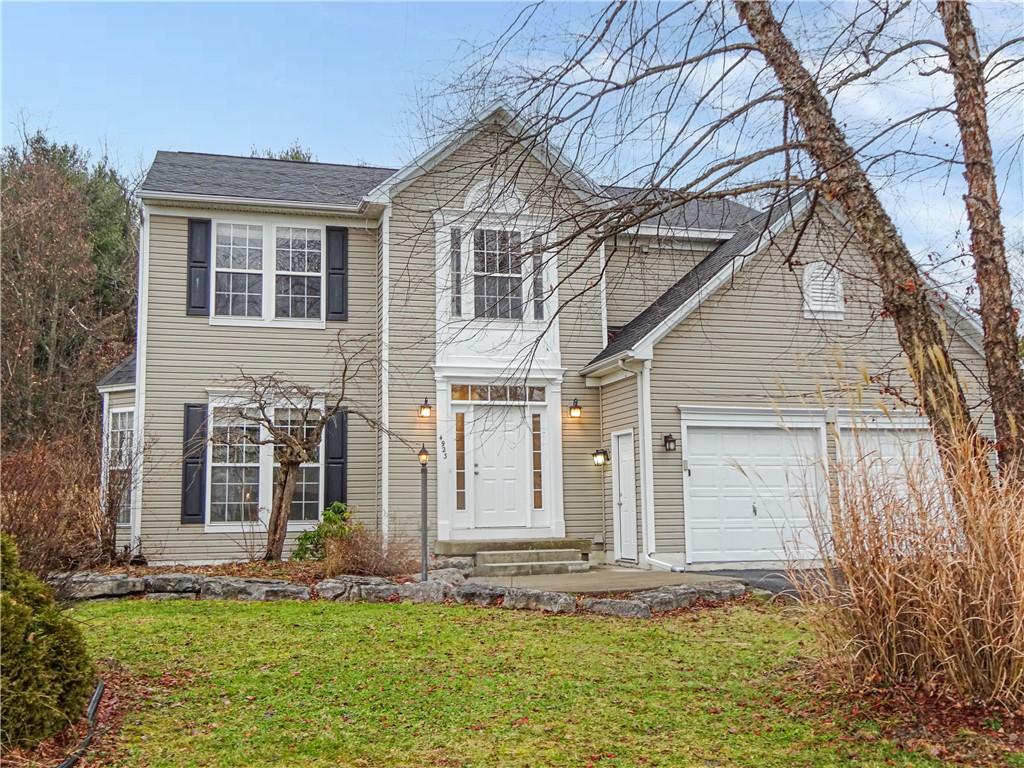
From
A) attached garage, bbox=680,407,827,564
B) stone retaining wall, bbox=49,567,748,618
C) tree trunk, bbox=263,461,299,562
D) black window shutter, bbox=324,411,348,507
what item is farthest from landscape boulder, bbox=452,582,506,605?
black window shutter, bbox=324,411,348,507

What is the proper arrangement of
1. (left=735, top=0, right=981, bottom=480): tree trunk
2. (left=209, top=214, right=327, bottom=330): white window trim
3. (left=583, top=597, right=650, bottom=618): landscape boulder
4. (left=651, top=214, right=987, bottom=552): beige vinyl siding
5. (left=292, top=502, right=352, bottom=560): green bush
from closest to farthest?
(left=735, top=0, right=981, bottom=480): tree trunk, (left=583, top=597, right=650, bottom=618): landscape boulder, (left=292, top=502, right=352, bottom=560): green bush, (left=651, top=214, right=987, bottom=552): beige vinyl siding, (left=209, top=214, right=327, bottom=330): white window trim

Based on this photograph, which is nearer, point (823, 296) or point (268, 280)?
point (823, 296)

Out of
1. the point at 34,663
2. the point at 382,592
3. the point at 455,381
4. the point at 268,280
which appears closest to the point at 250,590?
the point at 382,592

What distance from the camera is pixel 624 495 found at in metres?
12.1

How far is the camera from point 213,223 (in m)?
12.3

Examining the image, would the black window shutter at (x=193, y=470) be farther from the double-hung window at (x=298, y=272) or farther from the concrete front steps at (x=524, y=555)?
the concrete front steps at (x=524, y=555)

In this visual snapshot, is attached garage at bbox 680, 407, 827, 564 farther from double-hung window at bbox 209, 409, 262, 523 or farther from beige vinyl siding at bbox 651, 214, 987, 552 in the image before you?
double-hung window at bbox 209, 409, 262, 523

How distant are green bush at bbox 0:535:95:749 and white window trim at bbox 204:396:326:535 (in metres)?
7.50

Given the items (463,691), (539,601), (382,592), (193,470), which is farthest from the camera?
(193,470)

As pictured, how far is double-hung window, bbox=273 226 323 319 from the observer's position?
492 inches

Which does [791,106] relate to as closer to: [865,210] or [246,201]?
[865,210]

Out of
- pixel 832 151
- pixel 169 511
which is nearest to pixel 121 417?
pixel 169 511

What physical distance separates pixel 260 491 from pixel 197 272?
125 inches

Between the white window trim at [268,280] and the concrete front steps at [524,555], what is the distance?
3.78 meters
